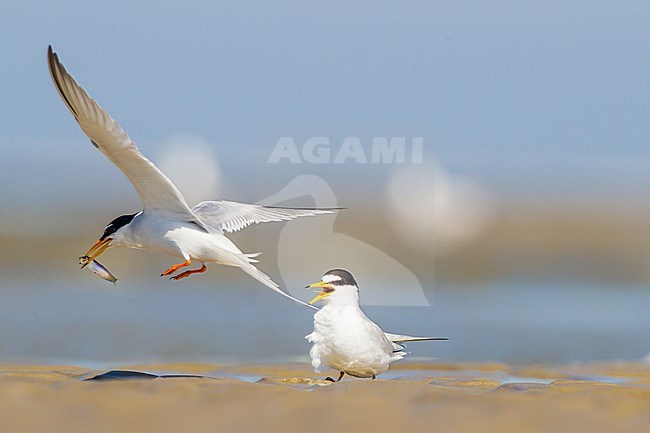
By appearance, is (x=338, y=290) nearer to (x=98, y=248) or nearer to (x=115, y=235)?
(x=115, y=235)

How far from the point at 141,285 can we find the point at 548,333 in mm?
5203

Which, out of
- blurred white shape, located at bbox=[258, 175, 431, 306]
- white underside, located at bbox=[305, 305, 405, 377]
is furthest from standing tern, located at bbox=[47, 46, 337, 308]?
blurred white shape, located at bbox=[258, 175, 431, 306]

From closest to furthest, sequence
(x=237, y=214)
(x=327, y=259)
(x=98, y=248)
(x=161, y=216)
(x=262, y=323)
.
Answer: (x=161, y=216) < (x=98, y=248) < (x=237, y=214) < (x=262, y=323) < (x=327, y=259)

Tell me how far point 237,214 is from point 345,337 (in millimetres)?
2173

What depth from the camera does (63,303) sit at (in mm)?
12797

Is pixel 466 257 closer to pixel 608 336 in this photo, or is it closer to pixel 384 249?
pixel 384 249

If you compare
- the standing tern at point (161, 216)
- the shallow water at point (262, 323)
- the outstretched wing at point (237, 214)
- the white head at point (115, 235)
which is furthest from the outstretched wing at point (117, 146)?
the shallow water at point (262, 323)

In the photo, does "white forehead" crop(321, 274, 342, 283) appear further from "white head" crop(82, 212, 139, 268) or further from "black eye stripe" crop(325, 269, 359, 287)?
"white head" crop(82, 212, 139, 268)

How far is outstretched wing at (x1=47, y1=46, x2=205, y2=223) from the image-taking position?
643 cm

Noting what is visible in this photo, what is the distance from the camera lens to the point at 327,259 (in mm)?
14891

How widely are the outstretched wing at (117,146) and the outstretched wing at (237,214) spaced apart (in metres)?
0.56

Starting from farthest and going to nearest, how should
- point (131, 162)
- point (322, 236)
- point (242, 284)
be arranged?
1. point (322, 236)
2. point (242, 284)
3. point (131, 162)

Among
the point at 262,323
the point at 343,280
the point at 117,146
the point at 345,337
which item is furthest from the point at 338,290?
the point at 262,323

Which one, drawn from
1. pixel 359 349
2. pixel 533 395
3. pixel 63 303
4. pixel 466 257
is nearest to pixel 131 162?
pixel 359 349
